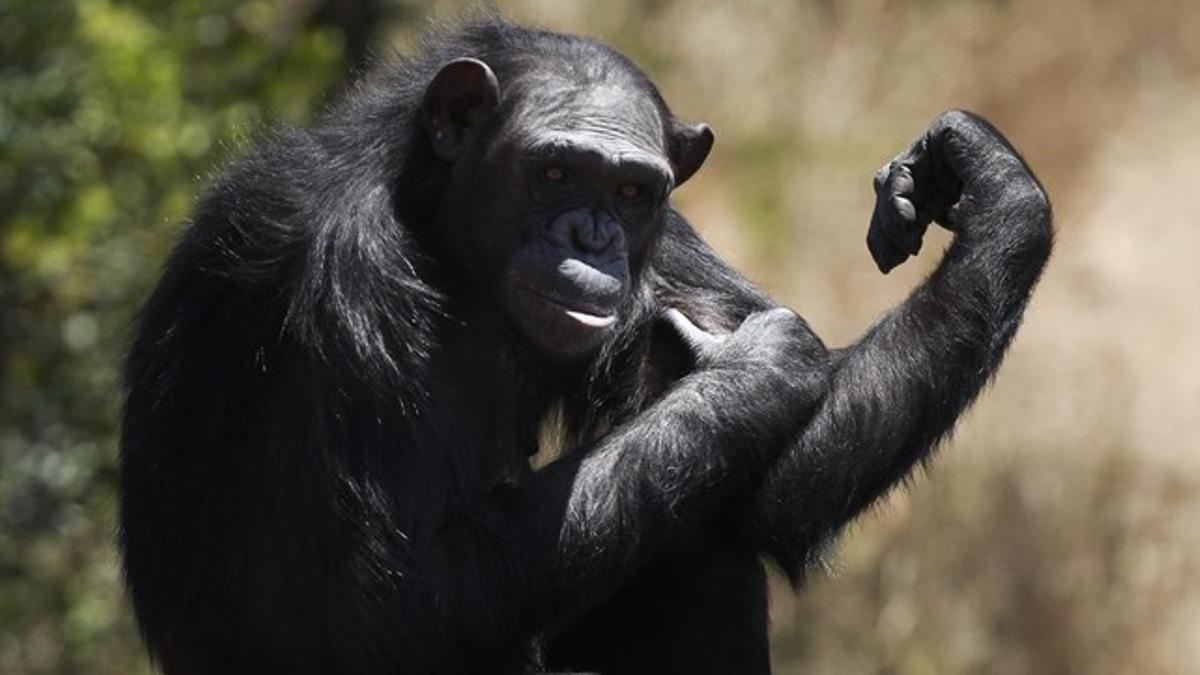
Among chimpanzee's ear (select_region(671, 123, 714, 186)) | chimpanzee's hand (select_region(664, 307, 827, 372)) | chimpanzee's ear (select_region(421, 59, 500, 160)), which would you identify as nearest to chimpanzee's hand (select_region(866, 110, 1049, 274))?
chimpanzee's hand (select_region(664, 307, 827, 372))

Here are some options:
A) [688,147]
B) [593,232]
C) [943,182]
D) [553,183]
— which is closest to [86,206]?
[688,147]

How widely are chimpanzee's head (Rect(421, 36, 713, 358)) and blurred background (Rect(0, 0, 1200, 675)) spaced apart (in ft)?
12.2

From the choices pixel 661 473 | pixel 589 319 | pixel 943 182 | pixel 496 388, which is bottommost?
pixel 496 388

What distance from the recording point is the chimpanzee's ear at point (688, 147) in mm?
6785

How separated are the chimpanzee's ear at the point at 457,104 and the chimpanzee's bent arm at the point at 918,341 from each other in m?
1.13

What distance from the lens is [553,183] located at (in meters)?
6.36

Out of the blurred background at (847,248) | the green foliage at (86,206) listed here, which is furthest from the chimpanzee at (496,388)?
the green foliage at (86,206)

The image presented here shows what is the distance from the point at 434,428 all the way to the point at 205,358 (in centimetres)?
72

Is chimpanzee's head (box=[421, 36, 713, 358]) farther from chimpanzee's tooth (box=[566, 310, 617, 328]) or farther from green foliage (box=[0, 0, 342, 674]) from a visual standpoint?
green foliage (box=[0, 0, 342, 674])

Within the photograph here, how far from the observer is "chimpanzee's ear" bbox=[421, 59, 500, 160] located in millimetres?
6422

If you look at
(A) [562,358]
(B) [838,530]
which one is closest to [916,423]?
(B) [838,530]

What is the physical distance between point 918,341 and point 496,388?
1.19 metres

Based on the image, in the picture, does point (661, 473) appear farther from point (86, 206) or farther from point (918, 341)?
point (86, 206)

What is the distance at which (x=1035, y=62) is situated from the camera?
49.9ft
